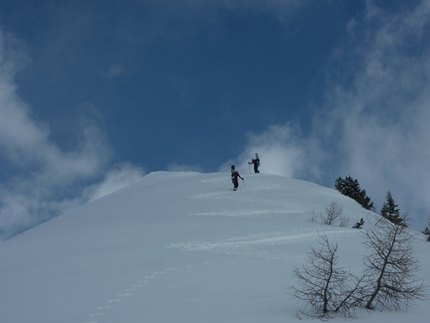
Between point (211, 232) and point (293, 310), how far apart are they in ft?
22.6

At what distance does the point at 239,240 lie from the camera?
10.8m

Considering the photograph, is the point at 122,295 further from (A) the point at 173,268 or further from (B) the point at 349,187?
(B) the point at 349,187

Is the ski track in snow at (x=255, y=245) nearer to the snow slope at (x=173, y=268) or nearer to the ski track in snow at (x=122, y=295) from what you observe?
the snow slope at (x=173, y=268)

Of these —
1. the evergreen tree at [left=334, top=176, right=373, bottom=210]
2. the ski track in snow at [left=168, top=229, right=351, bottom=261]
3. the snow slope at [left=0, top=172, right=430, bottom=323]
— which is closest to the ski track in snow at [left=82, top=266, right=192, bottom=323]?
the snow slope at [left=0, top=172, right=430, bottom=323]

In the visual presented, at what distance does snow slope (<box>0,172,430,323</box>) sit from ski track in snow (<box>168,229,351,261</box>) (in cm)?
3

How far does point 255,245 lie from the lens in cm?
1027

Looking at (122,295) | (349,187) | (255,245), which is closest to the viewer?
(122,295)

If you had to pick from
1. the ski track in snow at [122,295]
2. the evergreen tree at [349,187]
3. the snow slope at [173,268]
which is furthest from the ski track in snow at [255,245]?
the evergreen tree at [349,187]

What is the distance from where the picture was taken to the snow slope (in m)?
5.29

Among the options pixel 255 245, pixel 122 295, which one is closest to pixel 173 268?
pixel 122 295

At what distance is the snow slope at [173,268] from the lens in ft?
17.3

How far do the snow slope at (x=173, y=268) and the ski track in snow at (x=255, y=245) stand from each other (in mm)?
29

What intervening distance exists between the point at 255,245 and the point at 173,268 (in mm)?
3227

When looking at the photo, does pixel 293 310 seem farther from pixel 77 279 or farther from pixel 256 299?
pixel 77 279
